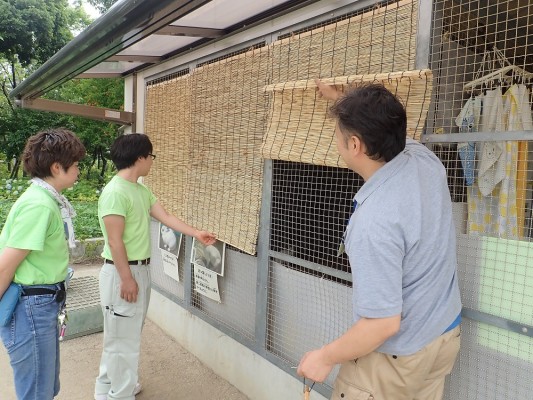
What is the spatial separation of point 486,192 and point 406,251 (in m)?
1.01

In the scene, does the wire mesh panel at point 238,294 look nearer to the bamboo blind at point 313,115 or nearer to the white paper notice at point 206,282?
the white paper notice at point 206,282

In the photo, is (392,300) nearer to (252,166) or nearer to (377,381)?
(377,381)

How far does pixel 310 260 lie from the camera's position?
2.88m

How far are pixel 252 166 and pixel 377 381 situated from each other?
6.36ft

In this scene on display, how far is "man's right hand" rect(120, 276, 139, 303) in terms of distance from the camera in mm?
2750

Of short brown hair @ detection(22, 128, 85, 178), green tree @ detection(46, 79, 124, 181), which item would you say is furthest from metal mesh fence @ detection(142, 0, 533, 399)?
green tree @ detection(46, 79, 124, 181)

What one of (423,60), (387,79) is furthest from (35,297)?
(423,60)

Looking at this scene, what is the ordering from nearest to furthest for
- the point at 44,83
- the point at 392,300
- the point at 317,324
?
the point at 392,300
the point at 317,324
the point at 44,83

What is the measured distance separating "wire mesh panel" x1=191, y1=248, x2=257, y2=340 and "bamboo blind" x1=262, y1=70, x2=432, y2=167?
1069mm

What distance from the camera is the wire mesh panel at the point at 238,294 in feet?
10.9

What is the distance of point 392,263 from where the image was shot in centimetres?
128

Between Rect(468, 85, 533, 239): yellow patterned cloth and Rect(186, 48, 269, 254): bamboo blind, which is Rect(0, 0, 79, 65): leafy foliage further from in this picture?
Rect(468, 85, 533, 239): yellow patterned cloth

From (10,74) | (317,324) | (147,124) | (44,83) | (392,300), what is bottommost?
(317,324)

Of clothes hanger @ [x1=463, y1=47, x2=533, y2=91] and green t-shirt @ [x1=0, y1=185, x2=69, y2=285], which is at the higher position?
clothes hanger @ [x1=463, y1=47, x2=533, y2=91]
